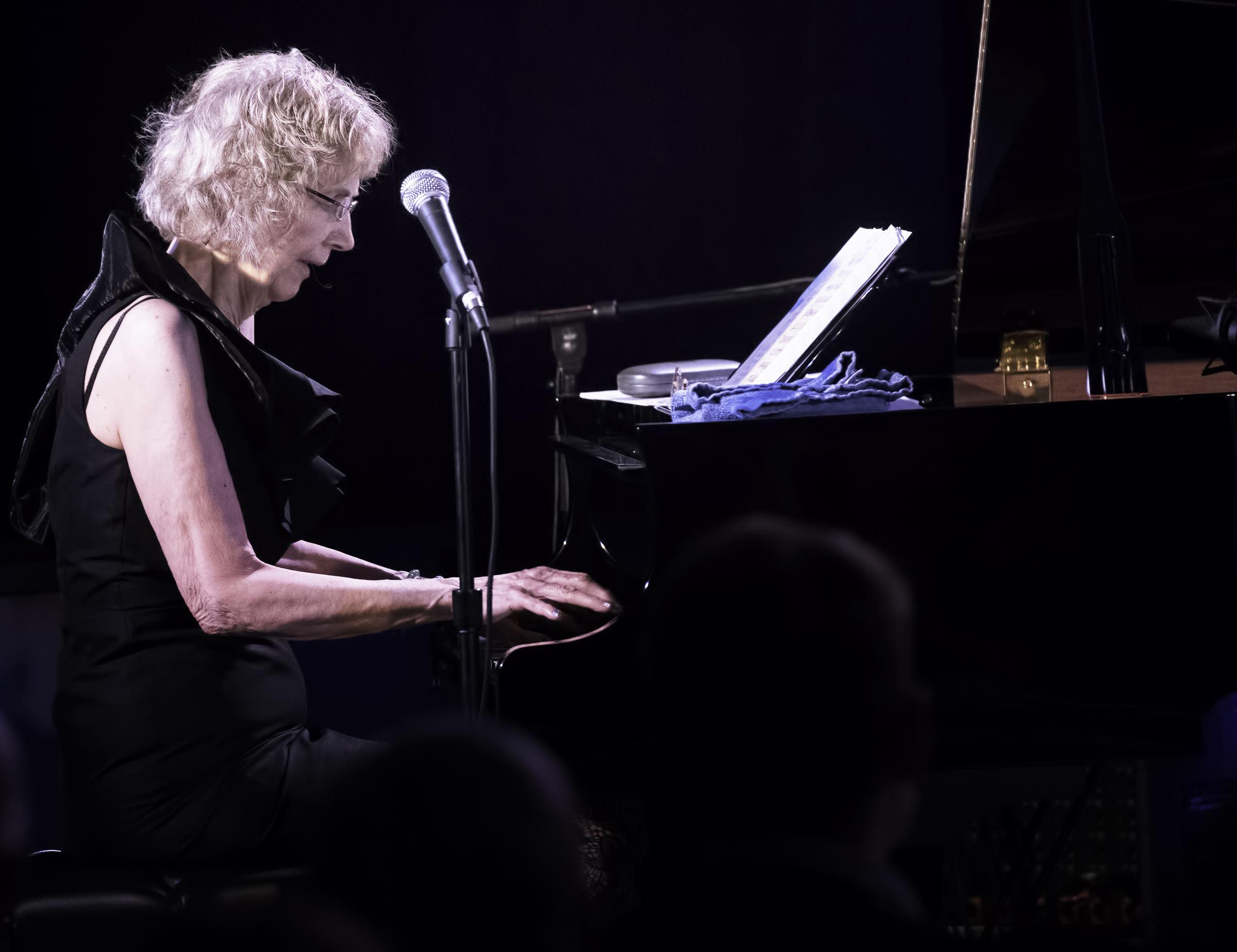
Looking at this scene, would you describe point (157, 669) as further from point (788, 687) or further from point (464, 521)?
point (788, 687)

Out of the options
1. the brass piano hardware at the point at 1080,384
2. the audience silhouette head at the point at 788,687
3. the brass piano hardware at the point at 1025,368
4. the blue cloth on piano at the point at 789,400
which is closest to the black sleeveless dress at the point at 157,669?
the audience silhouette head at the point at 788,687

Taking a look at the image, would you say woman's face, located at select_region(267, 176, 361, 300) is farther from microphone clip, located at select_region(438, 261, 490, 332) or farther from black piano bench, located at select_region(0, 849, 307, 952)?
black piano bench, located at select_region(0, 849, 307, 952)

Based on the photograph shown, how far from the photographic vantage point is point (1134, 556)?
166 cm

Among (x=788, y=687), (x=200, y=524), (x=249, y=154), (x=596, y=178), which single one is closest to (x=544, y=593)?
(x=788, y=687)

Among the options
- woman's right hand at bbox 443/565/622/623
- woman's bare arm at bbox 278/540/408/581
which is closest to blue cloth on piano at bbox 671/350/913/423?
woman's right hand at bbox 443/565/622/623

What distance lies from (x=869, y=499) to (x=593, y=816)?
627mm

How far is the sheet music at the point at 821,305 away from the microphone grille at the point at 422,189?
53 cm

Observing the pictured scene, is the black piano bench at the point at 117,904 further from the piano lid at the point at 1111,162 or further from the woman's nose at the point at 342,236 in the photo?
the piano lid at the point at 1111,162

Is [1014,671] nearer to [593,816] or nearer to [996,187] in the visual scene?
[593,816]

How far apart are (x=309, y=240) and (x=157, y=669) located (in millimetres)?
629

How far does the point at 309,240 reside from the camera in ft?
5.58

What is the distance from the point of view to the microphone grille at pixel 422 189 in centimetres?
147

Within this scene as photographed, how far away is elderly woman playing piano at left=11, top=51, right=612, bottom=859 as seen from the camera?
1459mm

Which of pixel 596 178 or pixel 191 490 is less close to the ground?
pixel 596 178
